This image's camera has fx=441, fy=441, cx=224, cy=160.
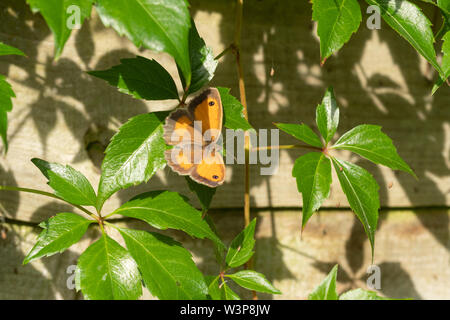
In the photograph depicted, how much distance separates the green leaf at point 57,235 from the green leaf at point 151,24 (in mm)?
362

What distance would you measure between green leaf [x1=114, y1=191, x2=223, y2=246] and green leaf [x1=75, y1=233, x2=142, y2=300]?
71mm

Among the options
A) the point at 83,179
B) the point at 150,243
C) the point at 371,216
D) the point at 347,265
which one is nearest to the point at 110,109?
the point at 83,179

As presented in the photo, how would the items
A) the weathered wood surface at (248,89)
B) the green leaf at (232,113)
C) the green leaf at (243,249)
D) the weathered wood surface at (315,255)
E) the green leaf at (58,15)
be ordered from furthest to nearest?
the weathered wood surface at (315,255) → the weathered wood surface at (248,89) → the green leaf at (243,249) → the green leaf at (232,113) → the green leaf at (58,15)

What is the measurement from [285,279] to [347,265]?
187 mm

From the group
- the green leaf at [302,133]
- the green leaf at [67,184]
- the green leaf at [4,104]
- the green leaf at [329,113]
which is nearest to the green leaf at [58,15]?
the green leaf at [4,104]

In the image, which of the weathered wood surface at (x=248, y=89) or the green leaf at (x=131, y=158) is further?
the weathered wood surface at (x=248, y=89)

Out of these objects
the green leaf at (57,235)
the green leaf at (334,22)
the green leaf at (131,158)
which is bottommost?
the green leaf at (57,235)

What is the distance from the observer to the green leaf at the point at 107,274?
0.70 meters

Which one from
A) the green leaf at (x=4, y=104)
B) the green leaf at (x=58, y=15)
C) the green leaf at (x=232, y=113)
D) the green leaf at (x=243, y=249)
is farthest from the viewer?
the green leaf at (x=243, y=249)

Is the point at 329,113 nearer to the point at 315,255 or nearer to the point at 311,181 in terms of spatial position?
the point at 311,181

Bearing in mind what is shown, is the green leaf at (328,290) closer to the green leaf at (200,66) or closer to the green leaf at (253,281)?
the green leaf at (253,281)

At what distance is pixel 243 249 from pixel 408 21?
1.72 feet

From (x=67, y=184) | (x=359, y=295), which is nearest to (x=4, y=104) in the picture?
(x=67, y=184)

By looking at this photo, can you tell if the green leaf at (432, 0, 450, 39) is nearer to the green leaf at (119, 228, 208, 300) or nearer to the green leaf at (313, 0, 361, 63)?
the green leaf at (313, 0, 361, 63)
